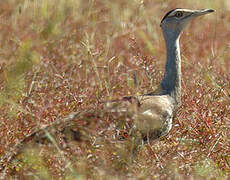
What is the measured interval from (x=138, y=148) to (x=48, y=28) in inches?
39.1

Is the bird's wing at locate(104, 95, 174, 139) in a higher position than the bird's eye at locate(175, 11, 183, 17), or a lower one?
lower

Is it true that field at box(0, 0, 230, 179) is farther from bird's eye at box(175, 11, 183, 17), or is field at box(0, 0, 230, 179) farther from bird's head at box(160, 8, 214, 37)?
bird's eye at box(175, 11, 183, 17)

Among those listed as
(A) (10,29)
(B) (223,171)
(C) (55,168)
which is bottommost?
(B) (223,171)

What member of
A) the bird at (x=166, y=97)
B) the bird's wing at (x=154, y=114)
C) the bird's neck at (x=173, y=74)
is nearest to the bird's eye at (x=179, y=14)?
the bird at (x=166, y=97)

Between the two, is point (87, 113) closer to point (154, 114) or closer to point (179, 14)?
point (154, 114)

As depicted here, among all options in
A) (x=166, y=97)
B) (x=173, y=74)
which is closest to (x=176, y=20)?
(x=173, y=74)

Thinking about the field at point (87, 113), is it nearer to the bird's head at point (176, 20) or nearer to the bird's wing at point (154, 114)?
the bird's wing at point (154, 114)

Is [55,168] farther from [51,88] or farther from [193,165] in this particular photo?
[51,88]

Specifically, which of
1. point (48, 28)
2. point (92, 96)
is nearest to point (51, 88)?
point (92, 96)

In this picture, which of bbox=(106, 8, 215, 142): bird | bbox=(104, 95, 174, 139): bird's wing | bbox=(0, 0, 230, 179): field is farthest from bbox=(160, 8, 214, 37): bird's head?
bbox=(104, 95, 174, 139): bird's wing

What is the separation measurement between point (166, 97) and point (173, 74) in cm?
24

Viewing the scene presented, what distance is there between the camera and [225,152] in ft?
11.1

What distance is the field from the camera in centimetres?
276

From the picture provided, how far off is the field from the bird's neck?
10cm
